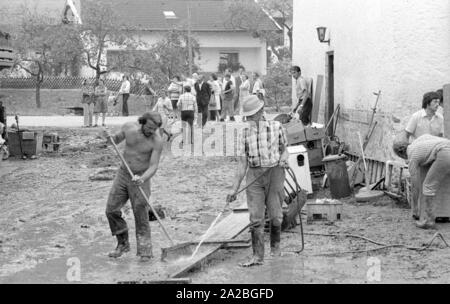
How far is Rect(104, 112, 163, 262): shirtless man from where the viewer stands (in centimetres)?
860

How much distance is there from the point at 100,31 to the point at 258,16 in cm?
1818

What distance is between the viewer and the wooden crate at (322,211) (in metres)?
10.6

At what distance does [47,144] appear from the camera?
20.1 metres

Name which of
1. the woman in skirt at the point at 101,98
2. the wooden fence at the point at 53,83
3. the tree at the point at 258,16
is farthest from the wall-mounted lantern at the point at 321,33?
the tree at the point at 258,16

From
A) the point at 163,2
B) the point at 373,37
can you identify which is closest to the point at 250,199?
the point at 373,37

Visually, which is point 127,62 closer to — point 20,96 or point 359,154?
point 20,96

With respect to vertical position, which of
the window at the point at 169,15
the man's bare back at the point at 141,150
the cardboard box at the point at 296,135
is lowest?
the cardboard box at the point at 296,135

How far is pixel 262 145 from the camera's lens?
328 inches

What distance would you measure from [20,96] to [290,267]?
31434 mm

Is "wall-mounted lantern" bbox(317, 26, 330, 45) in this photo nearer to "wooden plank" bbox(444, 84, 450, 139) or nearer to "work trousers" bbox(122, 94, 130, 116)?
"wooden plank" bbox(444, 84, 450, 139)

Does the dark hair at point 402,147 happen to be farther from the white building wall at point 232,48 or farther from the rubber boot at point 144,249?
the white building wall at point 232,48

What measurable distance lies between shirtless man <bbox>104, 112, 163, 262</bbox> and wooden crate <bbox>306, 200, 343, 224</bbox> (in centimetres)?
279

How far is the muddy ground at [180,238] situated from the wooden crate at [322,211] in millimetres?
143

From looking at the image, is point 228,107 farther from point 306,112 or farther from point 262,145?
point 262,145
